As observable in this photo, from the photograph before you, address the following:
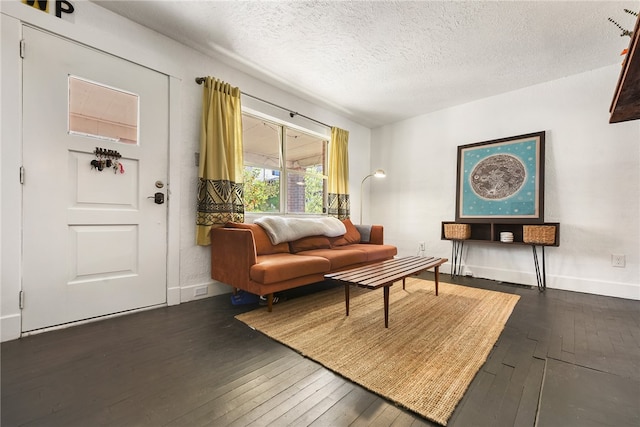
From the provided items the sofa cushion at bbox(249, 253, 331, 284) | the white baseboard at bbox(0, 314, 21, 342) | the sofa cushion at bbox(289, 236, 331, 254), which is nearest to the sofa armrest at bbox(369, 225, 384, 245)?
the sofa cushion at bbox(289, 236, 331, 254)

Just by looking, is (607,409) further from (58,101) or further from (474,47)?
(58,101)

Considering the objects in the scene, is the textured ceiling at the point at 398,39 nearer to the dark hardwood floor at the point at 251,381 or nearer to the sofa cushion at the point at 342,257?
the sofa cushion at the point at 342,257

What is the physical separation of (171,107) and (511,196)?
13.6 feet

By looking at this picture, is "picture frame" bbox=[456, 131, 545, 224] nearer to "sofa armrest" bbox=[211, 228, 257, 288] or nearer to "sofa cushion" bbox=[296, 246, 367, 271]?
"sofa cushion" bbox=[296, 246, 367, 271]

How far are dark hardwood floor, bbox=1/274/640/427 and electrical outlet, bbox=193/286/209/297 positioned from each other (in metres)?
0.64

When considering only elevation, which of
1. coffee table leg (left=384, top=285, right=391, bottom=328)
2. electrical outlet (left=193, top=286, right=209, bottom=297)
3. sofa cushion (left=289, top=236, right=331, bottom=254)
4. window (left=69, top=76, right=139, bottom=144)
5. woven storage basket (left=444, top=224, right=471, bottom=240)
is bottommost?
electrical outlet (left=193, top=286, right=209, bottom=297)

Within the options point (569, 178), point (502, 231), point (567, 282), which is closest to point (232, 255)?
point (502, 231)

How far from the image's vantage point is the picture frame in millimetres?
3383

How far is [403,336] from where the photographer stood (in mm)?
1851

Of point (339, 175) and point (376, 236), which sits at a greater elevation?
point (339, 175)

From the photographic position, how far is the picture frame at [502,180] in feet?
11.1

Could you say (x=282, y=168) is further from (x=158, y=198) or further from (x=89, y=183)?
(x=89, y=183)

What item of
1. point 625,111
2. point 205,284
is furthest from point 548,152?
point 205,284

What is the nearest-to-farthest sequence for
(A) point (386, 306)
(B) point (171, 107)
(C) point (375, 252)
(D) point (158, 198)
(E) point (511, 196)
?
(A) point (386, 306)
(D) point (158, 198)
(B) point (171, 107)
(C) point (375, 252)
(E) point (511, 196)
